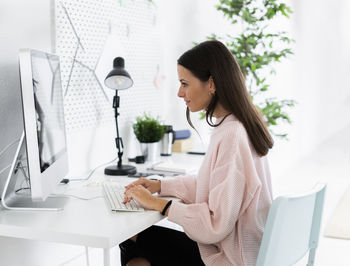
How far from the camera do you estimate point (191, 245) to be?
1552 millimetres

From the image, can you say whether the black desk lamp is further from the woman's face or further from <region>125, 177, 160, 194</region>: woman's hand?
the woman's face

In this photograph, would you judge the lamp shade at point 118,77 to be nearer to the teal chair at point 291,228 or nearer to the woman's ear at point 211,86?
the woman's ear at point 211,86

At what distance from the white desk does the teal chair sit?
38cm

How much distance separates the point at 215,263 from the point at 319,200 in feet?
1.21

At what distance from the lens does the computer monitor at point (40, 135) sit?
1239mm

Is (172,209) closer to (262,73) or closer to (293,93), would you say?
(262,73)

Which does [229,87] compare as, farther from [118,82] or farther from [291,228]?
[118,82]

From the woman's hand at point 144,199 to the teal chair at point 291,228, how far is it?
394 millimetres

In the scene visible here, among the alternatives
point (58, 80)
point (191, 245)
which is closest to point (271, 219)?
point (191, 245)

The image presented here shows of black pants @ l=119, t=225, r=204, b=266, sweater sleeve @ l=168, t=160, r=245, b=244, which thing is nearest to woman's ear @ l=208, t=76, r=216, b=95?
sweater sleeve @ l=168, t=160, r=245, b=244

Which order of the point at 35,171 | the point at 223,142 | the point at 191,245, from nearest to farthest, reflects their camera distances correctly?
the point at 35,171, the point at 223,142, the point at 191,245

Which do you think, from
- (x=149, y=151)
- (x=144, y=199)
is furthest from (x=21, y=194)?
(x=149, y=151)

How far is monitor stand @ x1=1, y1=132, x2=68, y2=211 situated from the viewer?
141cm

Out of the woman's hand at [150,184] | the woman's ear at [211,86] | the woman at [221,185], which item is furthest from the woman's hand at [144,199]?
the woman's ear at [211,86]
